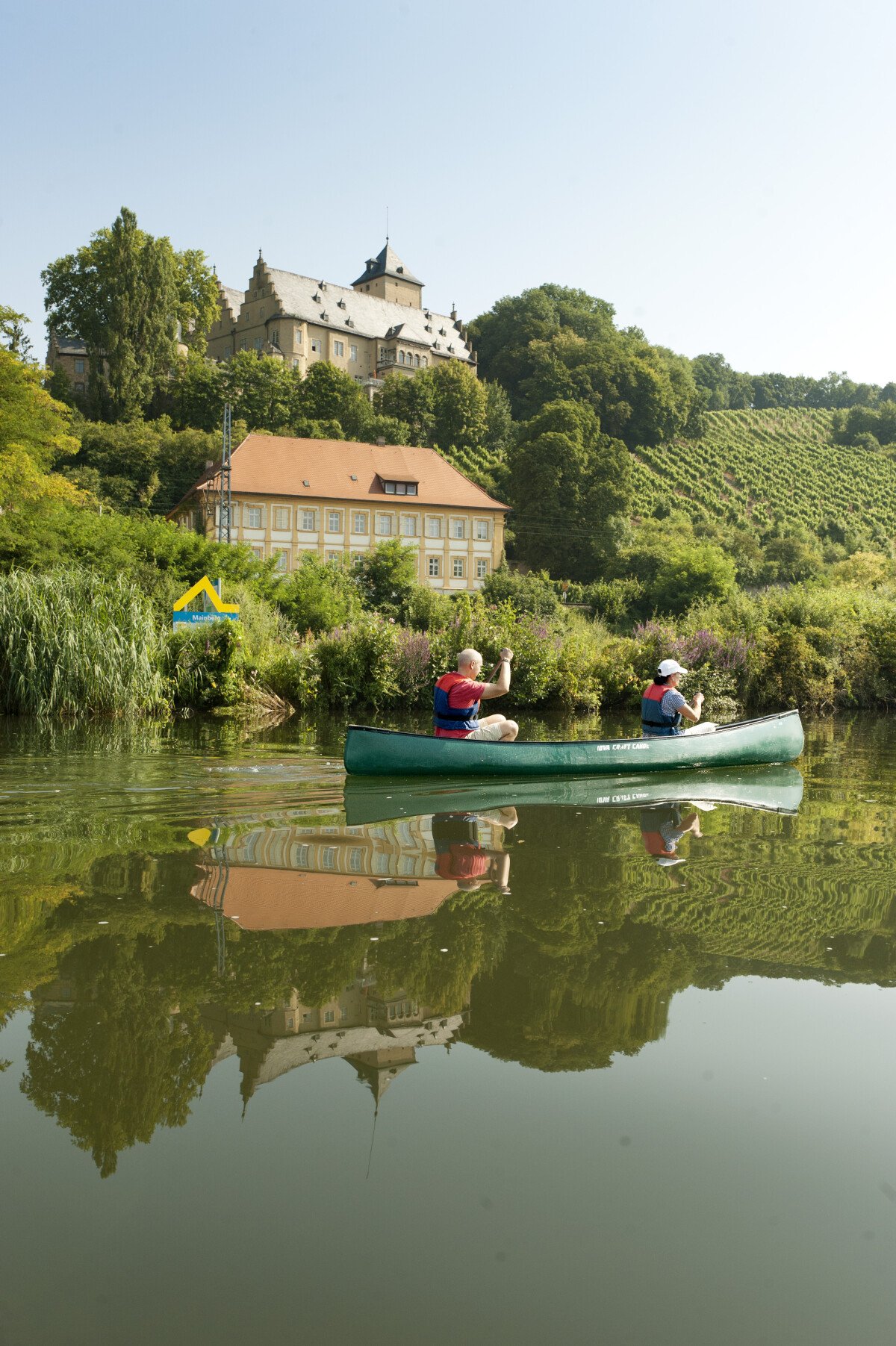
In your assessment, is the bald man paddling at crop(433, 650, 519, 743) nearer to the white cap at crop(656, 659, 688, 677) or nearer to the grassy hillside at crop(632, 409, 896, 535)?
the white cap at crop(656, 659, 688, 677)

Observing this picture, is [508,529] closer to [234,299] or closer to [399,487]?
[399,487]

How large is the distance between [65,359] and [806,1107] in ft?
295

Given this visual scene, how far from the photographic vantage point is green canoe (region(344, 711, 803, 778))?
11484 millimetres

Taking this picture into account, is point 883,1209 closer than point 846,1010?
Yes

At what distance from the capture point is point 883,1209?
3420 mm

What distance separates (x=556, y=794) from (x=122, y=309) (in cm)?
6564

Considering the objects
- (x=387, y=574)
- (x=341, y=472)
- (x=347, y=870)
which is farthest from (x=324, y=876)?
(x=341, y=472)

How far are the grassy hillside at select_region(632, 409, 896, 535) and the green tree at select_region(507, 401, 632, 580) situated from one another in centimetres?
1273

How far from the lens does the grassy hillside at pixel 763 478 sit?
89125 mm

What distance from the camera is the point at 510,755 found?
11625 mm

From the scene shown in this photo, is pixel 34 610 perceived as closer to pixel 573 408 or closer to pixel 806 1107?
pixel 806 1107

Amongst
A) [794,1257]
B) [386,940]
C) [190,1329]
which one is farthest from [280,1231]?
[386,940]

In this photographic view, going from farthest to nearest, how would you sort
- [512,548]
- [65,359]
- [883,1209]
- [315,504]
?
[65,359] → [512,548] → [315,504] → [883,1209]

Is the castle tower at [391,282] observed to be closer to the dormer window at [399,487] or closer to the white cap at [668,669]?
the dormer window at [399,487]
